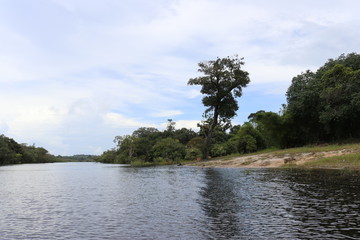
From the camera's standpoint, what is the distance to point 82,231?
1414 centimetres

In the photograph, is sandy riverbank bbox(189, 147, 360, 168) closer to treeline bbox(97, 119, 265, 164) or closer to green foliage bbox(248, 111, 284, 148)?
green foliage bbox(248, 111, 284, 148)

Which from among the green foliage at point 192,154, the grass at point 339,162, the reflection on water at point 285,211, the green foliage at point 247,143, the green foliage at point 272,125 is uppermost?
the green foliage at point 272,125

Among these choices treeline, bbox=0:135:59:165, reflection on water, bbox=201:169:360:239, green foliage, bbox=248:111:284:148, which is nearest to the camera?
reflection on water, bbox=201:169:360:239

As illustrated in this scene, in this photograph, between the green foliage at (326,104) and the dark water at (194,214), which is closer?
the dark water at (194,214)

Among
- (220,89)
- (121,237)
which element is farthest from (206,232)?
(220,89)

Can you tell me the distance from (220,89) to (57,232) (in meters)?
63.7

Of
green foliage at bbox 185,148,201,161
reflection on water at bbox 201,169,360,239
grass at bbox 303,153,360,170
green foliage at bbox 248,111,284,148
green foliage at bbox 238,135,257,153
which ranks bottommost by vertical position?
reflection on water at bbox 201,169,360,239

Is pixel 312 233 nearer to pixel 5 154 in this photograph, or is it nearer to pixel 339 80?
pixel 339 80

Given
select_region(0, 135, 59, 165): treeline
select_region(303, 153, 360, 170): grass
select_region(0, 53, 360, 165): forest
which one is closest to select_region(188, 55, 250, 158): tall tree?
select_region(0, 53, 360, 165): forest

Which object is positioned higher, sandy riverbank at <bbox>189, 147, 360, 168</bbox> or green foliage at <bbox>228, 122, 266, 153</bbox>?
green foliage at <bbox>228, 122, 266, 153</bbox>

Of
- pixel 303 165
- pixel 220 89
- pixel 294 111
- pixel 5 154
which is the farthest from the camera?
pixel 5 154

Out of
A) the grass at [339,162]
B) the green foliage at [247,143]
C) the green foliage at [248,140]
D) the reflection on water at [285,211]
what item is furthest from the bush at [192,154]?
the reflection on water at [285,211]

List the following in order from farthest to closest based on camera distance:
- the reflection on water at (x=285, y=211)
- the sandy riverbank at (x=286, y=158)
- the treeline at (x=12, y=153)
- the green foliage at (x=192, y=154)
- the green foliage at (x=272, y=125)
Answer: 1. the treeline at (x=12, y=153)
2. the green foliage at (x=192, y=154)
3. the green foliage at (x=272, y=125)
4. the sandy riverbank at (x=286, y=158)
5. the reflection on water at (x=285, y=211)

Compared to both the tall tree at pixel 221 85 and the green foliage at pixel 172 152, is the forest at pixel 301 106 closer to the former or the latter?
the tall tree at pixel 221 85
